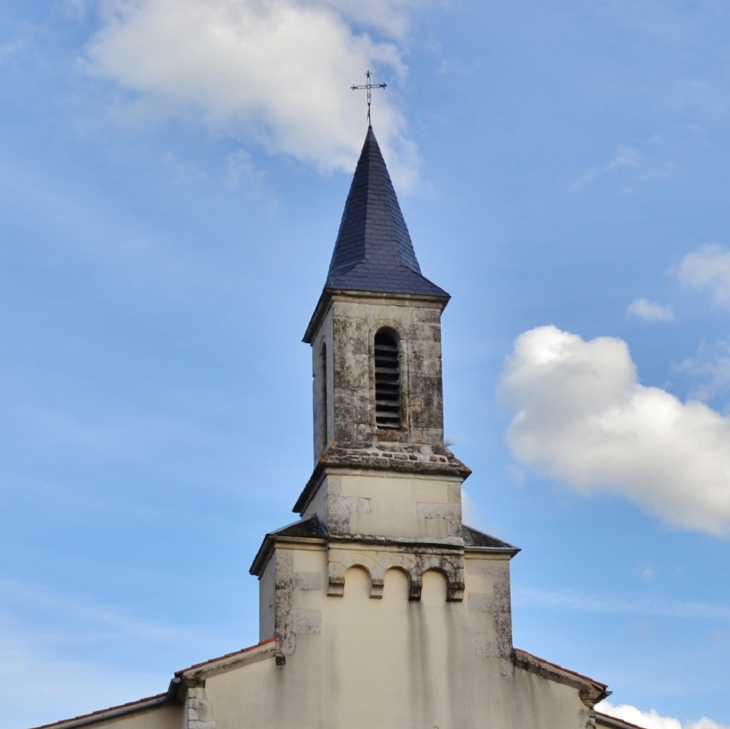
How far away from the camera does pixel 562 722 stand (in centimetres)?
1991

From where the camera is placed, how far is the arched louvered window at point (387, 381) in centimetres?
2165

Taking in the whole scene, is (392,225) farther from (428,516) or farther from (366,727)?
(366,727)

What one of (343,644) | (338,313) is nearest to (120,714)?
(343,644)

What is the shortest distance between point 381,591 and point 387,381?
140 inches

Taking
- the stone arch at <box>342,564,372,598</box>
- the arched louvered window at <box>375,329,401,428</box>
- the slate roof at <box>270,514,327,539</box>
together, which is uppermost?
the arched louvered window at <box>375,329,401,428</box>

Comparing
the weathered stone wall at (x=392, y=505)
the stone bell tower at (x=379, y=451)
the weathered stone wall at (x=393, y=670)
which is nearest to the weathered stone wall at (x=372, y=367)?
the stone bell tower at (x=379, y=451)

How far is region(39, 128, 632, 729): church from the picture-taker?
19.3 metres

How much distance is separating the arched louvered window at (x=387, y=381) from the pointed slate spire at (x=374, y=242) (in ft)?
2.88

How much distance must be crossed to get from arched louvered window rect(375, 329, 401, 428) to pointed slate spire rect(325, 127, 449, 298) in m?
0.88

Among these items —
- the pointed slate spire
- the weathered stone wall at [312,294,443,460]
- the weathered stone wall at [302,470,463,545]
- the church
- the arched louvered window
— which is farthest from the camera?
the pointed slate spire

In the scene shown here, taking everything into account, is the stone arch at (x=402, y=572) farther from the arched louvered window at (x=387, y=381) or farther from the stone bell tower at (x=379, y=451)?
the arched louvered window at (x=387, y=381)

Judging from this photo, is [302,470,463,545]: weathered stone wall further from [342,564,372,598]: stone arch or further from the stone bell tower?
[342,564,372,598]: stone arch

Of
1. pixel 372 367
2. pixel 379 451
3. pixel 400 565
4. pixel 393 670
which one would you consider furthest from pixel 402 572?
pixel 372 367

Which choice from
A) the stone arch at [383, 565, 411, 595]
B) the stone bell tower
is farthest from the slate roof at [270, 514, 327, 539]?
the stone arch at [383, 565, 411, 595]
